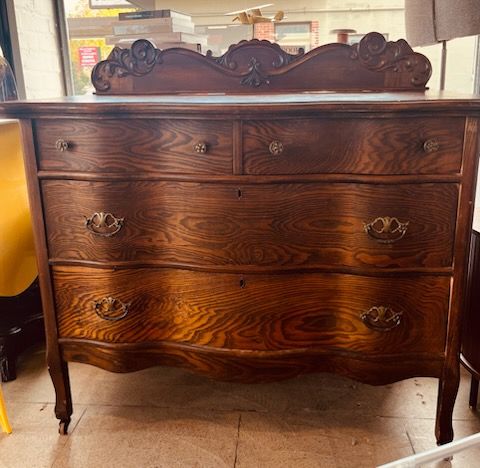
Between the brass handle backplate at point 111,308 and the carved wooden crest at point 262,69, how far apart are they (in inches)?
28.4

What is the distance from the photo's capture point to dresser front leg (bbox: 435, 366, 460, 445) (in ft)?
4.61

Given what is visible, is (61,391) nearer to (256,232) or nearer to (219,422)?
(219,422)

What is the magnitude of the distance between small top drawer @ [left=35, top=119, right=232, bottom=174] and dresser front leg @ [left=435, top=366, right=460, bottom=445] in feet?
2.67

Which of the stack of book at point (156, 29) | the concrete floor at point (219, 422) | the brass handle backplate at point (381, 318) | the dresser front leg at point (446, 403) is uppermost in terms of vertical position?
the stack of book at point (156, 29)

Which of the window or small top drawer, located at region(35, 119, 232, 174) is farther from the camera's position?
the window

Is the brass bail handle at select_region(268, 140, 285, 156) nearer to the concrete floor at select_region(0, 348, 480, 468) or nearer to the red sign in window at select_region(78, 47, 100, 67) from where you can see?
the concrete floor at select_region(0, 348, 480, 468)

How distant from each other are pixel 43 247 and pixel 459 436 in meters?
1.33

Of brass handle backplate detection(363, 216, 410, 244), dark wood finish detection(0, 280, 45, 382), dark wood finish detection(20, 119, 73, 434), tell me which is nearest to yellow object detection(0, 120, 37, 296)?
dark wood finish detection(0, 280, 45, 382)

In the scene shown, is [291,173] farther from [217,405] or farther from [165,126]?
[217,405]

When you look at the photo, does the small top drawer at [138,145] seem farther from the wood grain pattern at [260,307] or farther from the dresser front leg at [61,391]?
the dresser front leg at [61,391]

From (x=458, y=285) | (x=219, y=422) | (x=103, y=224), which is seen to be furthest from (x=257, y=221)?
(x=219, y=422)

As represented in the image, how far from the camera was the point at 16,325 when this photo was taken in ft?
6.16

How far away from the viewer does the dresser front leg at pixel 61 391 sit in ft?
5.08

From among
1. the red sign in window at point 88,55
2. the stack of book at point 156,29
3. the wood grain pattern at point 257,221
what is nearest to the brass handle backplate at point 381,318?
the wood grain pattern at point 257,221
